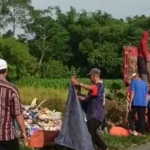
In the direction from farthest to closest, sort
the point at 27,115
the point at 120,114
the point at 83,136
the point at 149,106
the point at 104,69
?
the point at 104,69
the point at 120,114
the point at 149,106
the point at 27,115
the point at 83,136

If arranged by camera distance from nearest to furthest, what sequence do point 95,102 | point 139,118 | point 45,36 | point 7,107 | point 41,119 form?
point 7,107, point 95,102, point 41,119, point 139,118, point 45,36

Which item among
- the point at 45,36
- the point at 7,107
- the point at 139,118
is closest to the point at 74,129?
the point at 7,107

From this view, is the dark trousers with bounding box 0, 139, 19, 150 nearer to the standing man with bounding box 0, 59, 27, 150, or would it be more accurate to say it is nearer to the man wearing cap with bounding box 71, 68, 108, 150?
the standing man with bounding box 0, 59, 27, 150

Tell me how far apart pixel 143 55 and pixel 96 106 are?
5.30m

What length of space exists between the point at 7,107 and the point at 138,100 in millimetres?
8071

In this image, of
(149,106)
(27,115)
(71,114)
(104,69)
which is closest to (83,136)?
(71,114)

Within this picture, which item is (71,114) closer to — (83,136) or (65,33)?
(83,136)

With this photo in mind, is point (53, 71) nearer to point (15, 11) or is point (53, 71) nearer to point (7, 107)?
point (15, 11)

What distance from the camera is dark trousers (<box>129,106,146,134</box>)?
50.3ft

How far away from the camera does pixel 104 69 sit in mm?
88250

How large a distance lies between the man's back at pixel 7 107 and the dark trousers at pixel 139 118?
8160mm

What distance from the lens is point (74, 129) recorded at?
11.5 meters

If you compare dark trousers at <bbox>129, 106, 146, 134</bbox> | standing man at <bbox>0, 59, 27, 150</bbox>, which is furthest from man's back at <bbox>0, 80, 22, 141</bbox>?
dark trousers at <bbox>129, 106, 146, 134</bbox>

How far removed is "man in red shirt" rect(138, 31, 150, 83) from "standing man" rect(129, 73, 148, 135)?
3.38 feet
